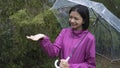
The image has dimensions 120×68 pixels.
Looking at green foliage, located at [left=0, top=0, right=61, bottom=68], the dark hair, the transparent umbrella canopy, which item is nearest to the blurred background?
green foliage, located at [left=0, top=0, right=61, bottom=68]

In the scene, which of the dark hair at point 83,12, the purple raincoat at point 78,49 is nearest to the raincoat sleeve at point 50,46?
the purple raincoat at point 78,49

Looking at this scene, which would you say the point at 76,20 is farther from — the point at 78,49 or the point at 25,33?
the point at 25,33

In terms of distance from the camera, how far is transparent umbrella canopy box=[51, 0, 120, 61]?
355cm

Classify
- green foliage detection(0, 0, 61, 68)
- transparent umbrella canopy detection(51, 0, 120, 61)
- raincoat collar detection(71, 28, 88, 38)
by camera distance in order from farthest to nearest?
green foliage detection(0, 0, 61, 68)
transparent umbrella canopy detection(51, 0, 120, 61)
raincoat collar detection(71, 28, 88, 38)

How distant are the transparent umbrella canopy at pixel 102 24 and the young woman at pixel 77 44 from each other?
0.58 feet

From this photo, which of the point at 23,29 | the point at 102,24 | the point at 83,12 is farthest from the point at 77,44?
the point at 23,29

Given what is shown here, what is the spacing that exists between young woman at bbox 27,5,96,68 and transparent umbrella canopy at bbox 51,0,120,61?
0.18 m

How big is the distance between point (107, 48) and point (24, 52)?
55.6 inches

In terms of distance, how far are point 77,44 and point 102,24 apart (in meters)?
0.59

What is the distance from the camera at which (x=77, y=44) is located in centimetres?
335

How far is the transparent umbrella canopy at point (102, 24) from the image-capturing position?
3.55 metres

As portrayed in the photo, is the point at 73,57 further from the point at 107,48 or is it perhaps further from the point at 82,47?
the point at 107,48

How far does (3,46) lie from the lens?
4.92 meters

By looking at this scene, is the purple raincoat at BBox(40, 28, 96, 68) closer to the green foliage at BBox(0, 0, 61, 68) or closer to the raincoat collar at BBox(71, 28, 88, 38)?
the raincoat collar at BBox(71, 28, 88, 38)
